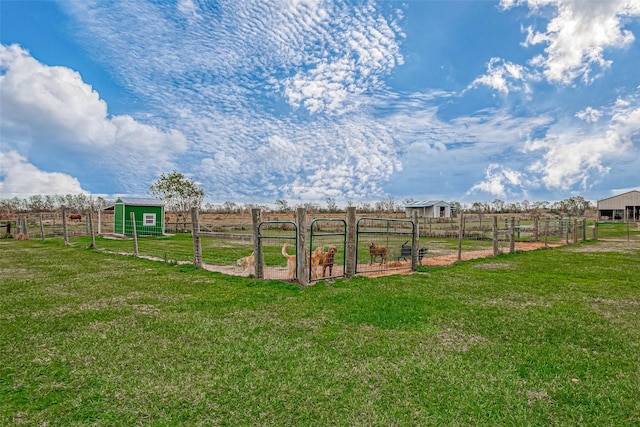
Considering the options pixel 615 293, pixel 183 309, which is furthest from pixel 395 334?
pixel 615 293

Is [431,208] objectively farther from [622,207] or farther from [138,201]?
[138,201]

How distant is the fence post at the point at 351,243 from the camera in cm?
855

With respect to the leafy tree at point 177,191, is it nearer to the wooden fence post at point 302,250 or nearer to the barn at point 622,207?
the wooden fence post at point 302,250

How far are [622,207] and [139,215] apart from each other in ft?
196

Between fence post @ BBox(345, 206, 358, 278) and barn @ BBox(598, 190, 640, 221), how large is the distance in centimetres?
5237

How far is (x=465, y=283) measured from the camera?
8.00m

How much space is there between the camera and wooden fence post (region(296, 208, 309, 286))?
7809 millimetres

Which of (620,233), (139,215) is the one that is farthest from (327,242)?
(620,233)

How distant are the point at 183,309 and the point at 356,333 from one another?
10.1 feet

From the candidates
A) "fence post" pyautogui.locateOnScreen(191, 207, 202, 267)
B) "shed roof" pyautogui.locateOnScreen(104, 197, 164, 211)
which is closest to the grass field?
"fence post" pyautogui.locateOnScreen(191, 207, 202, 267)

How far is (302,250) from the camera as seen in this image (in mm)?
7918

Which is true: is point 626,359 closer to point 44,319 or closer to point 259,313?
point 259,313

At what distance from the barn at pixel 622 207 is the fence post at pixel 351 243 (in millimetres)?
52372

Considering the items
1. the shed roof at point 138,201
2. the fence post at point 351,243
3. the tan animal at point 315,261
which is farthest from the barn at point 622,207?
the shed roof at point 138,201
